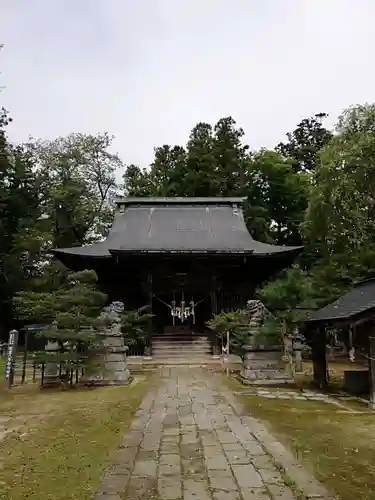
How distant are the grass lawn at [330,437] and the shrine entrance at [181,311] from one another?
1063 centimetres

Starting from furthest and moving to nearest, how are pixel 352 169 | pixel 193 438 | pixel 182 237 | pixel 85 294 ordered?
pixel 182 237, pixel 352 169, pixel 85 294, pixel 193 438

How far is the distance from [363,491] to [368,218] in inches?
544

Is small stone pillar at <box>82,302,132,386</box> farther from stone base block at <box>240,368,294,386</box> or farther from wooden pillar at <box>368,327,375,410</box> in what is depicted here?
wooden pillar at <box>368,327,375,410</box>

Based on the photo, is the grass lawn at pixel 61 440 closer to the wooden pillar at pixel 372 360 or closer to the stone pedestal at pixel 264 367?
the stone pedestal at pixel 264 367

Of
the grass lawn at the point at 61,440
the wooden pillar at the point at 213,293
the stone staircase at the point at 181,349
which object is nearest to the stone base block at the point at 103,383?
the grass lawn at the point at 61,440

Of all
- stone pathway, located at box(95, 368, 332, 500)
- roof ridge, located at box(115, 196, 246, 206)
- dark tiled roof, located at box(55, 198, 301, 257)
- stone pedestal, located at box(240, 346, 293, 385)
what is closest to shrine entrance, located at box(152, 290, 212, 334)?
dark tiled roof, located at box(55, 198, 301, 257)

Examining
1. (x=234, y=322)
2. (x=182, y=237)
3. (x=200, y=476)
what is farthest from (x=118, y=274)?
(x=200, y=476)

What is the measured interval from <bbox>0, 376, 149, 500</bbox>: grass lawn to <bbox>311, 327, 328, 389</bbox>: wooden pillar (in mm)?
4129

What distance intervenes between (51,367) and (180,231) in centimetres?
1170

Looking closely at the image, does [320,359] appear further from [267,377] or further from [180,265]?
[180,265]

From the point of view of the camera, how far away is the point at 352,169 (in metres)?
15.1

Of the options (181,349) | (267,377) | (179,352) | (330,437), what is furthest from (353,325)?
(181,349)

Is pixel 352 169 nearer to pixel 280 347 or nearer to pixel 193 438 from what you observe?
pixel 280 347

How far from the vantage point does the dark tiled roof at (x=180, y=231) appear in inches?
749
